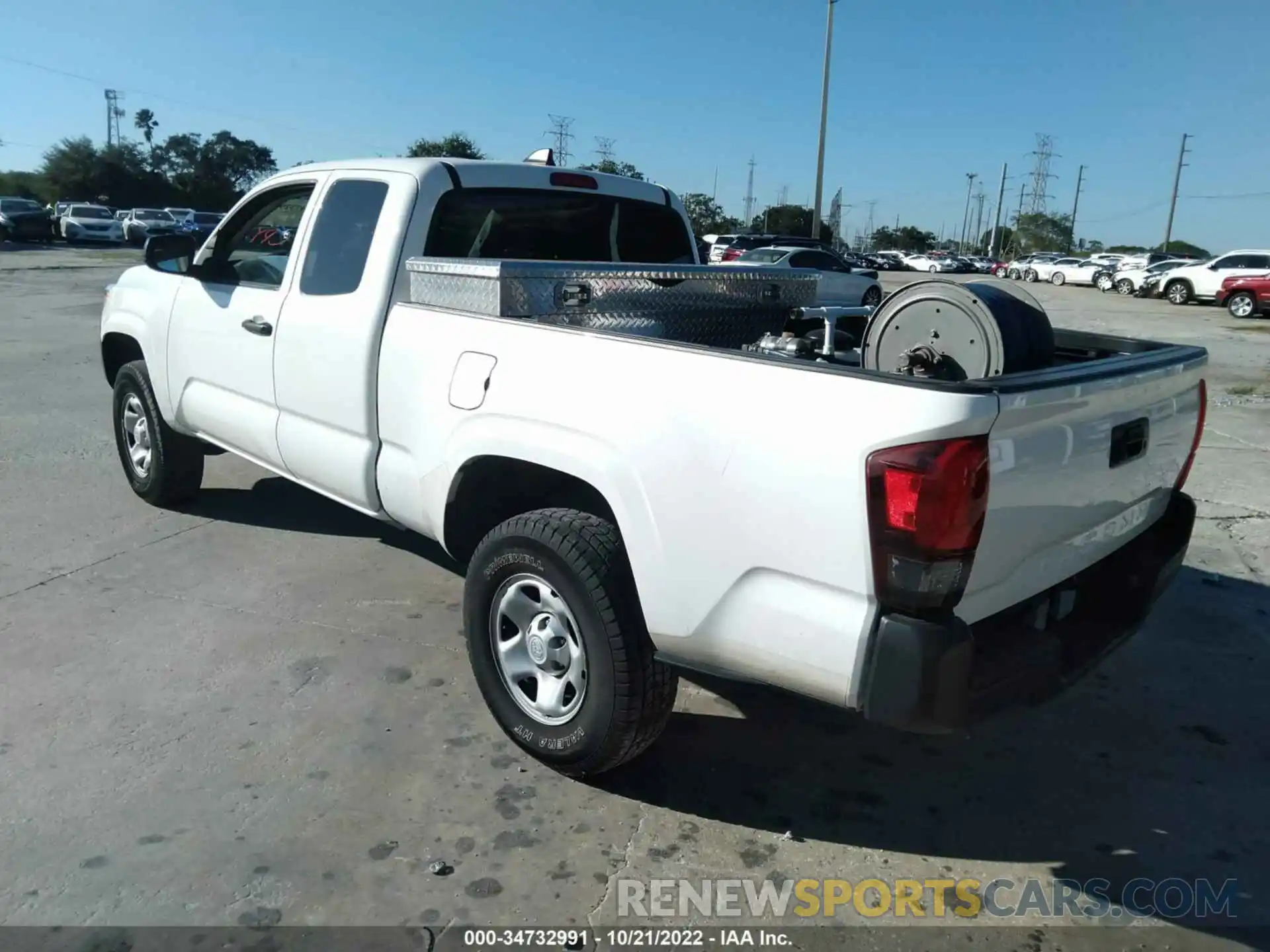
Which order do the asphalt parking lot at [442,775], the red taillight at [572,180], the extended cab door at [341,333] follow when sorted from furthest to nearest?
the red taillight at [572,180] < the extended cab door at [341,333] < the asphalt parking lot at [442,775]

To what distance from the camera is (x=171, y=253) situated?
485 centimetres

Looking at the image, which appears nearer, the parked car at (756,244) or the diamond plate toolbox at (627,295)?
the diamond plate toolbox at (627,295)

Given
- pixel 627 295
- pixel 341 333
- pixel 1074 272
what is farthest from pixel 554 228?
pixel 1074 272

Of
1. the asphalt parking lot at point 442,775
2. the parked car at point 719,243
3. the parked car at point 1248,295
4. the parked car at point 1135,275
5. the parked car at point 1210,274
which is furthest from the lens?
the parked car at point 1135,275

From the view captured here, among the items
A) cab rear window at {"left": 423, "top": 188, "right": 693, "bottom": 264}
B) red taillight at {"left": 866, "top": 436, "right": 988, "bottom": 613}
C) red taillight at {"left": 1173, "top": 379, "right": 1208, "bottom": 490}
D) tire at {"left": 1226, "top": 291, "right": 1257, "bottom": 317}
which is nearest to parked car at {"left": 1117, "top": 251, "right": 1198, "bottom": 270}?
tire at {"left": 1226, "top": 291, "right": 1257, "bottom": 317}

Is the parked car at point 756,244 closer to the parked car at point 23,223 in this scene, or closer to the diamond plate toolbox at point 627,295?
the diamond plate toolbox at point 627,295

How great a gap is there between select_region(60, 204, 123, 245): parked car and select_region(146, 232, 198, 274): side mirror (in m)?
40.3

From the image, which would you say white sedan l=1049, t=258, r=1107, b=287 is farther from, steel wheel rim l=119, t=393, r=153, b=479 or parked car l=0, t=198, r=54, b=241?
steel wheel rim l=119, t=393, r=153, b=479

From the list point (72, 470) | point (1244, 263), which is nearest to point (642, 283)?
point (72, 470)

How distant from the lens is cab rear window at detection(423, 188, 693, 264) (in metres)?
3.96

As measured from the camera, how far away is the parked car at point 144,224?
39.4 meters

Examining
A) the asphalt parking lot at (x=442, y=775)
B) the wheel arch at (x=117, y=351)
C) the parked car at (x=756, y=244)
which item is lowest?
the asphalt parking lot at (x=442, y=775)

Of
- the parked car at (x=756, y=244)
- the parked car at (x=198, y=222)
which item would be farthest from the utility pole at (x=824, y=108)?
the parked car at (x=198, y=222)

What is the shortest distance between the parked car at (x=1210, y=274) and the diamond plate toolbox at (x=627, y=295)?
27634mm
